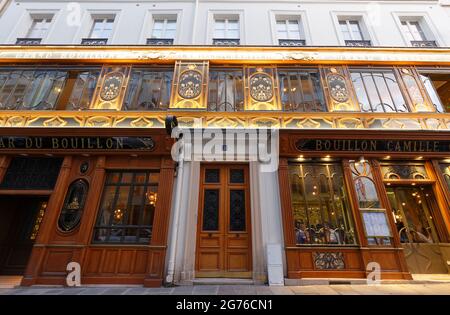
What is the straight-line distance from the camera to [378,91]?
23.3 ft

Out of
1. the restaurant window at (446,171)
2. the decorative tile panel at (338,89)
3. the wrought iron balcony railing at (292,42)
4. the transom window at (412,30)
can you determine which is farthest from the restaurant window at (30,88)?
the transom window at (412,30)

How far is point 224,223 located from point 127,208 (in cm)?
258

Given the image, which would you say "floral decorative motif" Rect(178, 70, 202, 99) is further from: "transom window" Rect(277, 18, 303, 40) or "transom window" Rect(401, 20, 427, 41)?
"transom window" Rect(401, 20, 427, 41)

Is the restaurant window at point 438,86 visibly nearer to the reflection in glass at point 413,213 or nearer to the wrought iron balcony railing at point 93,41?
the reflection in glass at point 413,213

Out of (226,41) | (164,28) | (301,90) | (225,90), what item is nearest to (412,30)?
(301,90)

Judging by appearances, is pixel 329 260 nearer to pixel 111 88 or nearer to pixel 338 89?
pixel 338 89

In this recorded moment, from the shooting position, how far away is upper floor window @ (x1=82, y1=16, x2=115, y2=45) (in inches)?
319

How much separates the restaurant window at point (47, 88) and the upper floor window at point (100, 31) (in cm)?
145

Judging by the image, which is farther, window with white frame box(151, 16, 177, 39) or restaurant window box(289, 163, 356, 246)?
window with white frame box(151, 16, 177, 39)

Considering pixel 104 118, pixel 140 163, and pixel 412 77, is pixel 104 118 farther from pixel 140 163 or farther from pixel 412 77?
pixel 412 77

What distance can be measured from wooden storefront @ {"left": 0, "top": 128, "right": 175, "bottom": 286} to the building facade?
32mm

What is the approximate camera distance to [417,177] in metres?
6.22

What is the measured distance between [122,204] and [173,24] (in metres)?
7.12

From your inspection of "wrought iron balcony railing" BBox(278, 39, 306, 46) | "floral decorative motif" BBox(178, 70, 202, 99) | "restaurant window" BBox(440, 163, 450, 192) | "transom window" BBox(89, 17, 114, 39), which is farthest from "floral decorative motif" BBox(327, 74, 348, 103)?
"transom window" BBox(89, 17, 114, 39)
